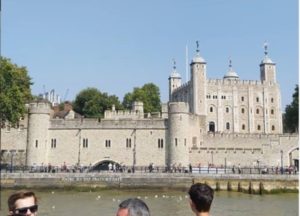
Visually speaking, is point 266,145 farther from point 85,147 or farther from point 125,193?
point 125,193

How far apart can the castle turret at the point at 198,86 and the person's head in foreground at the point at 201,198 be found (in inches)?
2798

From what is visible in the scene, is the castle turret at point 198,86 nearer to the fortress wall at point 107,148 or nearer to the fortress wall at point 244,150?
the fortress wall at point 244,150

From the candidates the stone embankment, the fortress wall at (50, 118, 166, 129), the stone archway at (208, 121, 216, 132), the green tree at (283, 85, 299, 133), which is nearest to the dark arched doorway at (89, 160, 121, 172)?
the fortress wall at (50, 118, 166, 129)

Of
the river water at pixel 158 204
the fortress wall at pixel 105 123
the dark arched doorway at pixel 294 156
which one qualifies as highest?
the fortress wall at pixel 105 123

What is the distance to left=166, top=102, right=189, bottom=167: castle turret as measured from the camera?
156 feet

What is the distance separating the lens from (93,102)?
234 feet

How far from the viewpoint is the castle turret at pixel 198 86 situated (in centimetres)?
7588

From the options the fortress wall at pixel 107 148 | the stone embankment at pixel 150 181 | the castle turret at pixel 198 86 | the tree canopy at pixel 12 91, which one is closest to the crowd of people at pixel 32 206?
the stone embankment at pixel 150 181

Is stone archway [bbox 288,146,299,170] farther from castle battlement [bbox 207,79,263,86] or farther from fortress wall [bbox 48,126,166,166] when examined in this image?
castle battlement [bbox 207,79,263,86]

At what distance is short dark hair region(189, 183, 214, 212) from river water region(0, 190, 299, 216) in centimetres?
1679

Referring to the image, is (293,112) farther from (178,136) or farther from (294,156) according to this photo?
(178,136)

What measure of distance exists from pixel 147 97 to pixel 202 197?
74204 millimetres

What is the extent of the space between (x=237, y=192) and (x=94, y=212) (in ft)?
50.5

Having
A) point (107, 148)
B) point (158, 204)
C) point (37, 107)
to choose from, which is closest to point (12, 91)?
point (37, 107)
